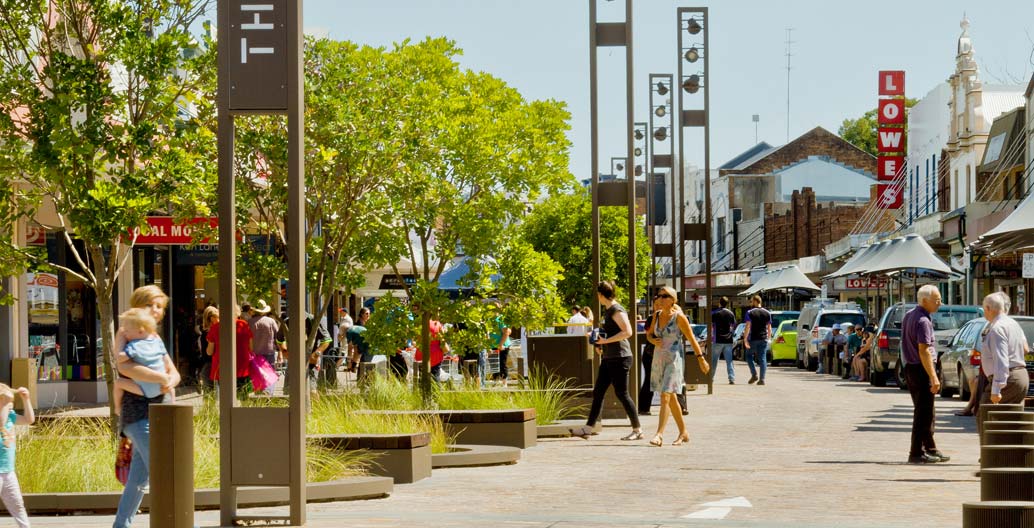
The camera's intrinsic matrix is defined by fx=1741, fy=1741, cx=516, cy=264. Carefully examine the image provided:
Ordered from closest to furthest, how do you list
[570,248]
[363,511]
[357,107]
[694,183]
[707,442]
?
[363,511], [707,442], [357,107], [570,248], [694,183]

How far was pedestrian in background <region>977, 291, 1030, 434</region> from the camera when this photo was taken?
50.4ft

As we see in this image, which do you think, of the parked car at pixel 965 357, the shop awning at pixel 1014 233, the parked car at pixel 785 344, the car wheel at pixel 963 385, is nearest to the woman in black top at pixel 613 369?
the shop awning at pixel 1014 233

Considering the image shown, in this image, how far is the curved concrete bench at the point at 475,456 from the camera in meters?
15.0

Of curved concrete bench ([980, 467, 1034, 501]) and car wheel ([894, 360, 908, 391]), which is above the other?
curved concrete bench ([980, 467, 1034, 501])

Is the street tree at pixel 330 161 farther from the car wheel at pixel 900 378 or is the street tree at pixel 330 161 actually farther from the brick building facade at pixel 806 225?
the brick building facade at pixel 806 225

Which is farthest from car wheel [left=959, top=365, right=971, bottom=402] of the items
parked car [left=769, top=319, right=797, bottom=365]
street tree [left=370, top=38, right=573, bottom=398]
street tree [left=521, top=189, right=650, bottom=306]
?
street tree [left=521, top=189, right=650, bottom=306]

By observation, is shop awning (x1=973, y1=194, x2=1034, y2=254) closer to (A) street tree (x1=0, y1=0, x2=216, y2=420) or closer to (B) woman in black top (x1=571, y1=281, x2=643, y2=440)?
(B) woman in black top (x1=571, y1=281, x2=643, y2=440)

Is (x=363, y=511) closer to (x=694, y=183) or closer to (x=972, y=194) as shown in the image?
(x=972, y=194)

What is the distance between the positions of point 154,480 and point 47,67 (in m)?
6.89

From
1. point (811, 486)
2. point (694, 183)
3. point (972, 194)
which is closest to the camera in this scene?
point (811, 486)

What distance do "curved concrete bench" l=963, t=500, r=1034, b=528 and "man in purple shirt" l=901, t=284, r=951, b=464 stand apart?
949cm

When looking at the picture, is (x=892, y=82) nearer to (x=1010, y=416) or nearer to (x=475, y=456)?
(x=475, y=456)

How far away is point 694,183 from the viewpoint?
11594cm

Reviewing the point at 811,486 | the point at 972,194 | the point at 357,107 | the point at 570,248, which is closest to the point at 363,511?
the point at 811,486
